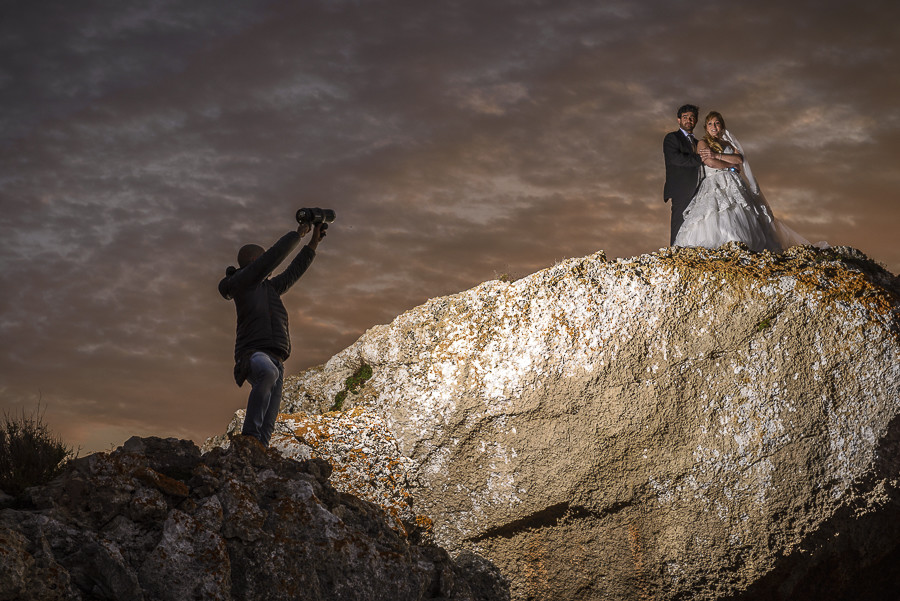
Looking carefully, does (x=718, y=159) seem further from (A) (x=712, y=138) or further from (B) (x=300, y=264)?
(B) (x=300, y=264)

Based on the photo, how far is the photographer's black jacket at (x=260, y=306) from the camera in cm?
679

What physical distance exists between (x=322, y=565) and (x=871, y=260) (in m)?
6.21

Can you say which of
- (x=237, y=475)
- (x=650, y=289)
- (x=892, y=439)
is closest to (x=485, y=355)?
(x=650, y=289)

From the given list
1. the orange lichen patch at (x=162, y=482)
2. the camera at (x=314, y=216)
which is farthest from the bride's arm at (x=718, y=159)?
the orange lichen patch at (x=162, y=482)

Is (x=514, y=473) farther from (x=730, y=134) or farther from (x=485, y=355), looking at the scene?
(x=730, y=134)

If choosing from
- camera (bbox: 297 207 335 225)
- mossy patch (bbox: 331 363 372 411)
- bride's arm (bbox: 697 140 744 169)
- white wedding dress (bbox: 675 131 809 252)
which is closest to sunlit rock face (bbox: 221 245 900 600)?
white wedding dress (bbox: 675 131 809 252)

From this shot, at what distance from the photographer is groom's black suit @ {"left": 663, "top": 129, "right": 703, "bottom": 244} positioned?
8.97 m

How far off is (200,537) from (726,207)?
627cm

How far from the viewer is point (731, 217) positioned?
8.54 metres

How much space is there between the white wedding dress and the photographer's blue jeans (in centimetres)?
461

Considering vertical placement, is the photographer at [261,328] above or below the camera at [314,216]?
below

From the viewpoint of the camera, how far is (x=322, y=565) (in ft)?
17.4

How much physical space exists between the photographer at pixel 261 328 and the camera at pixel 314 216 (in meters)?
0.05

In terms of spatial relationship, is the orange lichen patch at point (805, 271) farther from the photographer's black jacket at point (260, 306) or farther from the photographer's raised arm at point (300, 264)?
the photographer's black jacket at point (260, 306)
